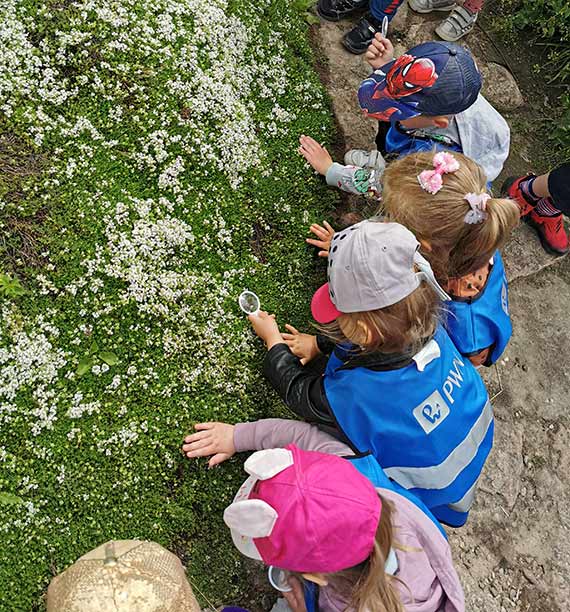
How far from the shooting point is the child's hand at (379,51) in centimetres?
482

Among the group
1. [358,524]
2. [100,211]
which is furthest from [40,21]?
[358,524]

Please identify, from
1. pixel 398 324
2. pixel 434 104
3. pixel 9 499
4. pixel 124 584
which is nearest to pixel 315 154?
pixel 434 104

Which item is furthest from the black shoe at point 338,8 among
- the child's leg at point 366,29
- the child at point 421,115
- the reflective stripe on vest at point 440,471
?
the reflective stripe on vest at point 440,471

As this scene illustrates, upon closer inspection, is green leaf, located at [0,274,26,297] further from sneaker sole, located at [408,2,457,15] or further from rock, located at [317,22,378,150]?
sneaker sole, located at [408,2,457,15]

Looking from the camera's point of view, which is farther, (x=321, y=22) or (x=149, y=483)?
(x=321, y=22)

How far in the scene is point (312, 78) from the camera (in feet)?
17.3

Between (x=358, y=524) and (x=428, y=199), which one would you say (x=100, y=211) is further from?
(x=358, y=524)

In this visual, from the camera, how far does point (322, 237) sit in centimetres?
477

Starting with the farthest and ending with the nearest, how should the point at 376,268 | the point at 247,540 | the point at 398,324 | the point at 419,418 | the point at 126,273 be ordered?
the point at 126,273, the point at 419,418, the point at 398,324, the point at 376,268, the point at 247,540

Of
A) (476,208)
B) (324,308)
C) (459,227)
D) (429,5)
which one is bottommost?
(324,308)

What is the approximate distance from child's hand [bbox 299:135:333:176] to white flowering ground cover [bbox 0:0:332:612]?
1.10ft

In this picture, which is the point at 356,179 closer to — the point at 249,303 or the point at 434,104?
the point at 434,104

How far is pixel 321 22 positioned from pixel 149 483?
14.4ft

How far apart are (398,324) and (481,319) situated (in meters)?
0.95
